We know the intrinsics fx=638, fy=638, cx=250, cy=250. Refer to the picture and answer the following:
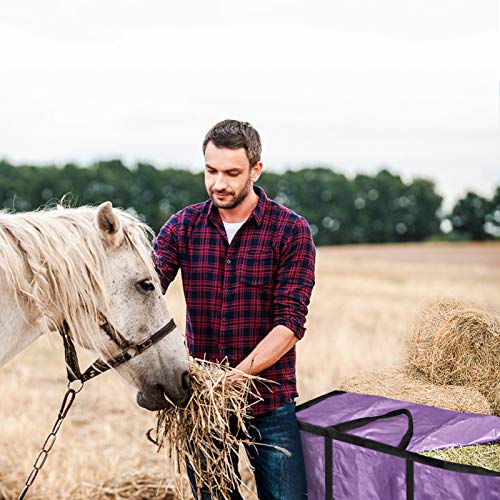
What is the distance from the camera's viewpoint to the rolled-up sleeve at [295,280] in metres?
2.96

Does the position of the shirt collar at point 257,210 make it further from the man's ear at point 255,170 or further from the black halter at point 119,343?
the black halter at point 119,343

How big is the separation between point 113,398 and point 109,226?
565 cm

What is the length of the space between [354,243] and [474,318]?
4570 centimetres

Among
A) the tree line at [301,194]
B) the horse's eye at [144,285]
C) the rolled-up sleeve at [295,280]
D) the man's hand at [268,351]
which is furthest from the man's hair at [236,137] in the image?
the tree line at [301,194]

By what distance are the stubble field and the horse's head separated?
39 centimetres

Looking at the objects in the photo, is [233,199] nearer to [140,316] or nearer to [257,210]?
[257,210]

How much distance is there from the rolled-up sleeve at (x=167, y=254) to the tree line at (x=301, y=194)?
4098 centimetres

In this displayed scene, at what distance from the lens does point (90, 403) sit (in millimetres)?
7879

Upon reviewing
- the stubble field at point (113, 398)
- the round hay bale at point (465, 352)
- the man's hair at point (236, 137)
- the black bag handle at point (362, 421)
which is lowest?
Result: the stubble field at point (113, 398)

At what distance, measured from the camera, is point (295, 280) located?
118 inches

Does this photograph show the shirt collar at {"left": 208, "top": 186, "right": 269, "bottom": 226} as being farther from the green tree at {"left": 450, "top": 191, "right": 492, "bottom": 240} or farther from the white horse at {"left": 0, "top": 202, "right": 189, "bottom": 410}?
the green tree at {"left": 450, "top": 191, "right": 492, "bottom": 240}

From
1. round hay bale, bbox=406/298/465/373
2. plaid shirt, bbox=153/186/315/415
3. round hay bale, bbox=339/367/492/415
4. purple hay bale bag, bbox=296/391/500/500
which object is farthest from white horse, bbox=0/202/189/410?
round hay bale, bbox=406/298/465/373

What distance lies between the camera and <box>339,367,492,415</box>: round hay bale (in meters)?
3.15

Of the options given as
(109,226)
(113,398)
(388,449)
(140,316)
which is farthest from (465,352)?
(113,398)
